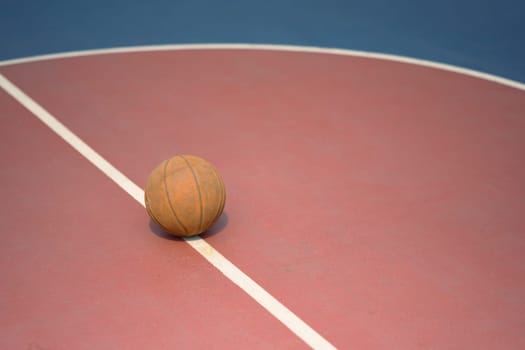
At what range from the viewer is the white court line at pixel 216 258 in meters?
5.73

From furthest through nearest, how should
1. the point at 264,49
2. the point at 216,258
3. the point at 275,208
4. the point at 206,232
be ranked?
the point at 264,49 < the point at 275,208 < the point at 206,232 < the point at 216,258

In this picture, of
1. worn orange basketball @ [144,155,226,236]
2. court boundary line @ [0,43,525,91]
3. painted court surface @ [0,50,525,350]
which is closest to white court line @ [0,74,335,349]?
painted court surface @ [0,50,525,350]

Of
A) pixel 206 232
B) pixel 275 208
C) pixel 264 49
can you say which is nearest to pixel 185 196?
pixel 206 232

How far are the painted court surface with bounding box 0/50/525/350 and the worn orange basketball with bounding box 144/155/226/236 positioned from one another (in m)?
0.25

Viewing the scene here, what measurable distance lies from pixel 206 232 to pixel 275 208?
33.2 inches

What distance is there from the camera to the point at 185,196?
6.73 m

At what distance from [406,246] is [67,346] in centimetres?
320

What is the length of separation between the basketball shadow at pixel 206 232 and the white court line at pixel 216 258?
5.1 inches

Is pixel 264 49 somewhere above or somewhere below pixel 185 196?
above

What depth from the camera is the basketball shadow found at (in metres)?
7.13

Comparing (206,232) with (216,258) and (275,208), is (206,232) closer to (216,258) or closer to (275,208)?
(216,258)

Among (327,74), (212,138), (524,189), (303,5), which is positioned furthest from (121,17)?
(524,189)

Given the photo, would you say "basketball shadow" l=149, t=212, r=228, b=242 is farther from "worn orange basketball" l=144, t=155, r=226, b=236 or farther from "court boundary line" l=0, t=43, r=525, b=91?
"court boundary line" l=0, t=43, r=525, b=91

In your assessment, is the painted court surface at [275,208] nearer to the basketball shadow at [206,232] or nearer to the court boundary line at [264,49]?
the basketball shadow at [206,232]
